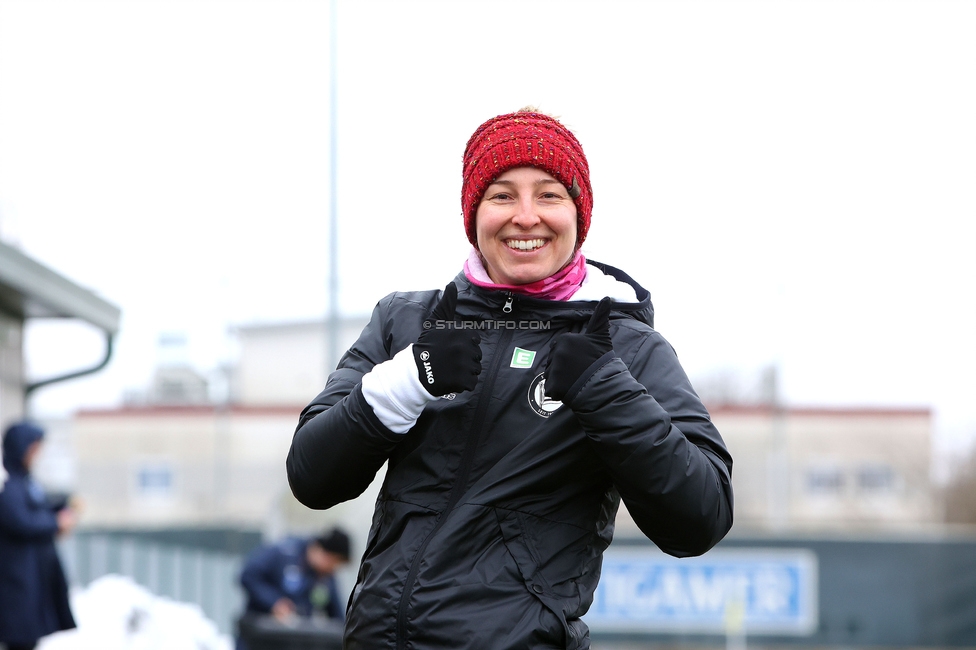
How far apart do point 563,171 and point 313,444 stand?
2.28 feet

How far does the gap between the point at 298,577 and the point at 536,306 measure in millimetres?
5794

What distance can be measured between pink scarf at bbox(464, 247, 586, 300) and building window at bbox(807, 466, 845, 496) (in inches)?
1230

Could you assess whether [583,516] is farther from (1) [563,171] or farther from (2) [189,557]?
(2) [189,557]

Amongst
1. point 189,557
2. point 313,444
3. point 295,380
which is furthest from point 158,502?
point 313,444

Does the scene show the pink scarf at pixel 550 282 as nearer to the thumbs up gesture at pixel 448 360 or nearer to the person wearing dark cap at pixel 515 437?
the person wearing dark cap at pixel 515 437

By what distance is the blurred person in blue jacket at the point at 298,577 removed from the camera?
24.6ft

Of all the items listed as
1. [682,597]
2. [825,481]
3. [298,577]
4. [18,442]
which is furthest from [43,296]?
[825,481]

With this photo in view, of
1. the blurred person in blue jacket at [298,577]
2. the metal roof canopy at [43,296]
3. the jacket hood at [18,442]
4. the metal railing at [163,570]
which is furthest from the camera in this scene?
the metal railing at [163,570]

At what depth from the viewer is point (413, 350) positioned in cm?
217

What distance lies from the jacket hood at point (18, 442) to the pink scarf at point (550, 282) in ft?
17.7

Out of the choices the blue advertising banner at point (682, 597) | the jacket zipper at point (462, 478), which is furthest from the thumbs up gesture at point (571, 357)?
the blue advertising banner at point (682, 597)

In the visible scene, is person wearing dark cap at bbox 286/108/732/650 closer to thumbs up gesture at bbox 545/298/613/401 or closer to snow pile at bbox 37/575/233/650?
thumbs up gesture at bbox 545/298/613/401

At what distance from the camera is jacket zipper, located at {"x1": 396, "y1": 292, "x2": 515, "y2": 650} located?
213 cm

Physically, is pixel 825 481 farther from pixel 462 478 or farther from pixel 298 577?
pixel 462 478
